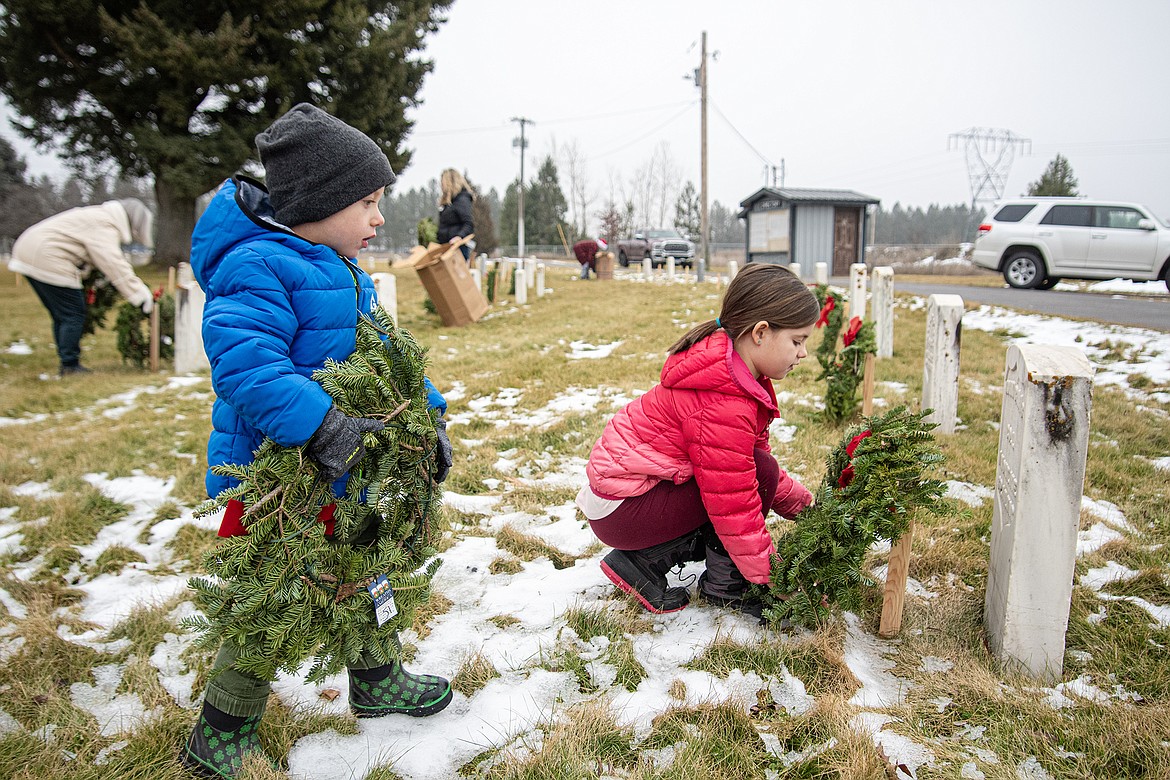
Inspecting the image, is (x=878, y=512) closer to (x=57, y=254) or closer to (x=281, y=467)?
(x=281, y=467)

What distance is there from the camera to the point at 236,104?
19.3 m

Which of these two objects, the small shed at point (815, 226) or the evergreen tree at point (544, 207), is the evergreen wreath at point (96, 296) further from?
the evergreen tree at point (544, 207)

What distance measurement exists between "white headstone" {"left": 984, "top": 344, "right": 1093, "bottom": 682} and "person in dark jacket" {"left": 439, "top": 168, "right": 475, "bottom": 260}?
10.2 m

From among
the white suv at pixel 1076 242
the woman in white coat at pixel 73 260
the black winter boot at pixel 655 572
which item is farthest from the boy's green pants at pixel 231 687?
the white suv at pixel 1076 242

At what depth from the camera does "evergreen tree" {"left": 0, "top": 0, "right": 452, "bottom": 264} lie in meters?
16.6

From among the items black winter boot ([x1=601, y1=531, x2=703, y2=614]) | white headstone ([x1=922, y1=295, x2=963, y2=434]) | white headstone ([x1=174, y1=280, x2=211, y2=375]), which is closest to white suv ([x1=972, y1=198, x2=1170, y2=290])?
white headstone ([x1=922, y1=295, x2=963, y2=434])

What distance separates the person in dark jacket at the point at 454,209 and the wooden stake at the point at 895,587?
9988mm

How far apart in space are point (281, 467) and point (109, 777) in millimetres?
1031

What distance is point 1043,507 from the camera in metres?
2.05

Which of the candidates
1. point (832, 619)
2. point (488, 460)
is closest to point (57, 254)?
point (488, 460)

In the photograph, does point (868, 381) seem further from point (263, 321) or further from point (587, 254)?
point (587, 254)

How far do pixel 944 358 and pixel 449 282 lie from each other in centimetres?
736

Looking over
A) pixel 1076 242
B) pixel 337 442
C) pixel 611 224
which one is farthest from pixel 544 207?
pixel 337 442

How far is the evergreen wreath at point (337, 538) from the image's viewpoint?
5.48 feet
